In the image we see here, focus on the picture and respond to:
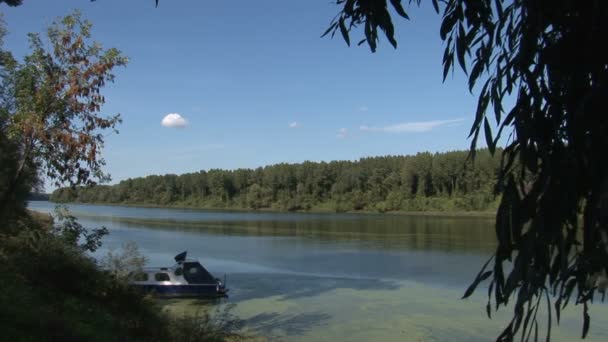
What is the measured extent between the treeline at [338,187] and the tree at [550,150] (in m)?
66.4

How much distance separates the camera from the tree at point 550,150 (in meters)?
1.99

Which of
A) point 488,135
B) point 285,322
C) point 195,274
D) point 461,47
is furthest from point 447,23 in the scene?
point 195,274

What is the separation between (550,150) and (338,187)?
324 feet

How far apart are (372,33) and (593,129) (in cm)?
118

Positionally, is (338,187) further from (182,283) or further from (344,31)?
(344,31)

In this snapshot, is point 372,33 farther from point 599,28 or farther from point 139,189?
point 139,189

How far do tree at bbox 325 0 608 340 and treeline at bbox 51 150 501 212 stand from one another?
218 feet

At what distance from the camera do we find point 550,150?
216 centimetres

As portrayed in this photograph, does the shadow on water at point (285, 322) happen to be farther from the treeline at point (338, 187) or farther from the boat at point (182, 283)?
the treeline at point (338, 187)

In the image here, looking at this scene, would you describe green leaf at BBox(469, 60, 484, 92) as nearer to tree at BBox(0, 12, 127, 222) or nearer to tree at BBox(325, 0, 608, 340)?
tree at BBox(325, 0, 608, 340)

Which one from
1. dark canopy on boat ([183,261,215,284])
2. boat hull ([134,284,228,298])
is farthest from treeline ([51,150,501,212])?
boat hull ([134,284,228,298])

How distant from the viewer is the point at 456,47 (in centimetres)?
258

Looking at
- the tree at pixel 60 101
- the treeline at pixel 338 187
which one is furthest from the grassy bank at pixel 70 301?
the treeline at pixel 338 187

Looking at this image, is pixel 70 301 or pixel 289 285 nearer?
pixel 70 301
